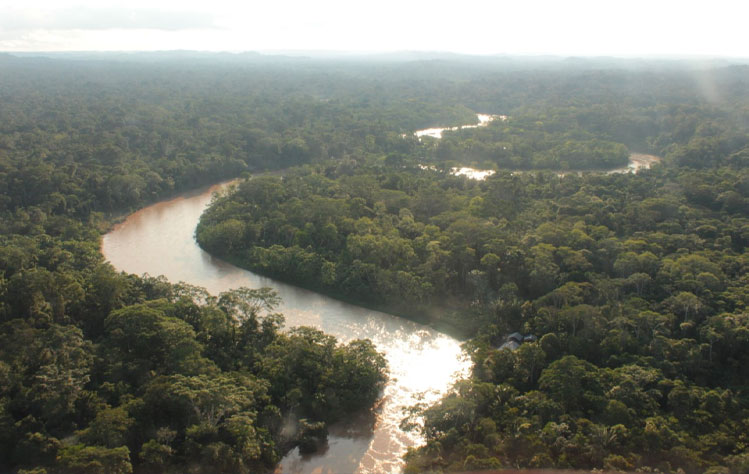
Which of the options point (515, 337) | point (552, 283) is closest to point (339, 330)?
point (515, 337)

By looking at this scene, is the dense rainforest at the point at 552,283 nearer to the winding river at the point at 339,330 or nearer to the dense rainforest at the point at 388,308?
the dense rainforest at the point at 388,308

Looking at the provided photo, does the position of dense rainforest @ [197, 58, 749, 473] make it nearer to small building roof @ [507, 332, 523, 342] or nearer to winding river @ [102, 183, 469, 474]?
small building roof @ [507, 332, 523, 342]

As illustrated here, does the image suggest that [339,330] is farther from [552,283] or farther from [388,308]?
[552,283]

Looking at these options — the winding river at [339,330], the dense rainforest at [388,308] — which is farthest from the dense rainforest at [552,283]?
the winding river at [339,330]

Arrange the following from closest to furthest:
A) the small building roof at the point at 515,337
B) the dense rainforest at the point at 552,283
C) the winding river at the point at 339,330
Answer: the dense rainforest at the point at 552,283 → the winding river at the point at 339,330 → the small building roof at the point at 515,337

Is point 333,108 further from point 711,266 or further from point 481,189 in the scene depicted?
point 711,266

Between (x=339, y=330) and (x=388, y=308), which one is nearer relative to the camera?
(x=339, y=330)
